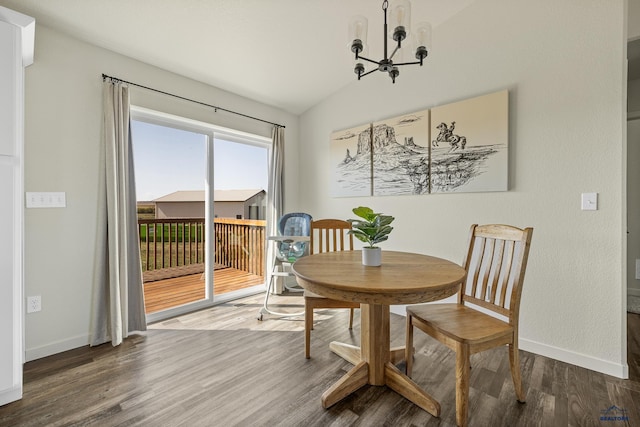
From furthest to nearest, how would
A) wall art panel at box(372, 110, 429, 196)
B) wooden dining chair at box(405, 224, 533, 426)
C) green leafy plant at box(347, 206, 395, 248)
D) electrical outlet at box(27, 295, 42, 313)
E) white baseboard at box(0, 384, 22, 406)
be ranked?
wall art panel at box(372, 110, 429, 196) → electrical outlet at box(27, 295, 42, 313) → green leafy plant at box(347, 206, 395, 248) → white baseboard at box(0, 384, 22, 406) → wooden dining chair at box(405, 224, 533, 426)

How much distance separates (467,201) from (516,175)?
0.41 m

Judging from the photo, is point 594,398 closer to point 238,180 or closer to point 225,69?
point 238,180

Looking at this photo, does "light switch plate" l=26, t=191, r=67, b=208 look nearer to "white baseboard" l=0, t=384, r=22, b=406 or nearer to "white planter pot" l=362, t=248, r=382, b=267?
"white baseboard" l=0, t=384, r=22, b=406

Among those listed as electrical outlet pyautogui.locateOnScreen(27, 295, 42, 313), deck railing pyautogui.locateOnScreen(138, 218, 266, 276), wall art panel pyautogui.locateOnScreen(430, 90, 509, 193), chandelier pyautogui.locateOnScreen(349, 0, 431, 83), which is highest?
chandelier pyautogui.locateOnScreen(349, 0, 431, 83)

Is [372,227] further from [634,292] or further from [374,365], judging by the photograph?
[634,292]

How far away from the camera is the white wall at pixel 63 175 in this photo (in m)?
2.08

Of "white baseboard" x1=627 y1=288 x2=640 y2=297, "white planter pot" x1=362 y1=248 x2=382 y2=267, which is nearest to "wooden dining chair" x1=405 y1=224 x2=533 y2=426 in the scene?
"white planter pot" x1=362 y1=248 x2=382 y2=267

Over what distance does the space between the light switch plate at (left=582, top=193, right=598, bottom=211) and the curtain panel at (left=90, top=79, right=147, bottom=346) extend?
3479 millimetres

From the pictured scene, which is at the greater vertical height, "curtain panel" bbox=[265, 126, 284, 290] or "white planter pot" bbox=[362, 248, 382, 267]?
"curtain panel" bbox=[265, 126, 284, 290]

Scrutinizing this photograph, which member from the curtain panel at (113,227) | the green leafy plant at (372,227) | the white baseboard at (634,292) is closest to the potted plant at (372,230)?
the green leafy plant at (372,227)

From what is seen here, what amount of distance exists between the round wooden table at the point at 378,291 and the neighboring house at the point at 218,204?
1.80m

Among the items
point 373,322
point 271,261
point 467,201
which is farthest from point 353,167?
point 373,322

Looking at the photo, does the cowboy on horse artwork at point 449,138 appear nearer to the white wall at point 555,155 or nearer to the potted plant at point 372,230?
the white wall at point 555,155

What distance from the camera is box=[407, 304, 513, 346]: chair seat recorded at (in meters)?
1.46
